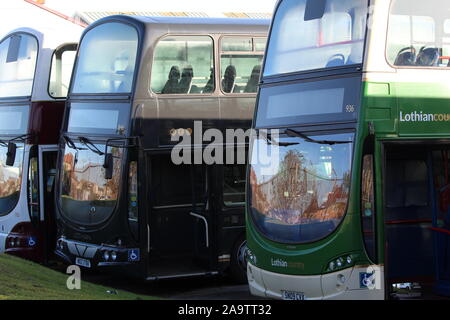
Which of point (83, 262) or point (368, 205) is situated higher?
point (368, 205)

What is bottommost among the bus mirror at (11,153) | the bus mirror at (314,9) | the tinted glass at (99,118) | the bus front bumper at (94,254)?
the bus front bumper at (94,254)

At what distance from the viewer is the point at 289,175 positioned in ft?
37.2

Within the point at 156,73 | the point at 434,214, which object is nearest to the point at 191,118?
the point at 156,73

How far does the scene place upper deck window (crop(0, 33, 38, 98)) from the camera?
17.1 meters

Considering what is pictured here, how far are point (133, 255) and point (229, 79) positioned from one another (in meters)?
3.42

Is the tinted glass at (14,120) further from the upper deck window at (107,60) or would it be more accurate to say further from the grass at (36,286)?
the grass at (36,286)

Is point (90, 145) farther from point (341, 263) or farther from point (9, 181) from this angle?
point (341, 263)

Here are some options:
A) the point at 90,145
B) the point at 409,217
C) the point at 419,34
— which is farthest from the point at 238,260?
the point at 419,34

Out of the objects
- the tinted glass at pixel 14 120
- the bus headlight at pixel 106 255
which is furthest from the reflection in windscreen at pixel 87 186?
the tinted glass at pixel 14 120

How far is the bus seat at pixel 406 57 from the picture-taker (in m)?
10.9

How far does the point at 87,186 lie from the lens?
14.7 m

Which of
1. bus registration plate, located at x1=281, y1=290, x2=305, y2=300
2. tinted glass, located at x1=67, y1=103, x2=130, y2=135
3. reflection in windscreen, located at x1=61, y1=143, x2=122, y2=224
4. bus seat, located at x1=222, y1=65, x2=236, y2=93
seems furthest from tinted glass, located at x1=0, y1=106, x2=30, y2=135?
bus registration plate, located at x1=281, y1=290, x2=305, y2=300

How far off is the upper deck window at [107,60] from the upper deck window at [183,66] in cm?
44

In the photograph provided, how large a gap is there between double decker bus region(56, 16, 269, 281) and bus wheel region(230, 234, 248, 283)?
17 mm
